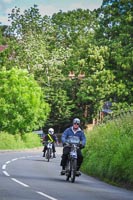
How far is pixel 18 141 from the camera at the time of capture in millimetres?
62312

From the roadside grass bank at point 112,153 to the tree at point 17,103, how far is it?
110 feet

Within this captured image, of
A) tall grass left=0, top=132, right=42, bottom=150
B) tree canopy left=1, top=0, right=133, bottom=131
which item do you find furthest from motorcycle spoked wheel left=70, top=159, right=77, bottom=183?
tall grass left=0, top=132, right=42, bottom=150

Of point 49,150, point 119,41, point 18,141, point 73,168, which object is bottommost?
point 73,168

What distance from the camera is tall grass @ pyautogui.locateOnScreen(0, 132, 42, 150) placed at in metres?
59.0

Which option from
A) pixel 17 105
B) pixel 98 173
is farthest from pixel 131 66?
pixel 98 173

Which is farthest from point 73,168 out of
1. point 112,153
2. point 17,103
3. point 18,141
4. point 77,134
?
point 17,103

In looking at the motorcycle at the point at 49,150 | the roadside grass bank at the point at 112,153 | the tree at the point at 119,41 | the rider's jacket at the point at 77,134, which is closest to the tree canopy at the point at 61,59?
the tree at the point at 119,41

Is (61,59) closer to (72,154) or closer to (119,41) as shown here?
(119,41)

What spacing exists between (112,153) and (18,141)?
4075 cm

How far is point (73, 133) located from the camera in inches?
792

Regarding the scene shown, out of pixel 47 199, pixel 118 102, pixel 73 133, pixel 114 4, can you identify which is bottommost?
pixel 47 199

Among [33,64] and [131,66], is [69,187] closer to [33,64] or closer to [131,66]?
[131,66]

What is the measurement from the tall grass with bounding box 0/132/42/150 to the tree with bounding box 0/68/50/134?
0.93m

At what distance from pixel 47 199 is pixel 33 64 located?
62.1m
